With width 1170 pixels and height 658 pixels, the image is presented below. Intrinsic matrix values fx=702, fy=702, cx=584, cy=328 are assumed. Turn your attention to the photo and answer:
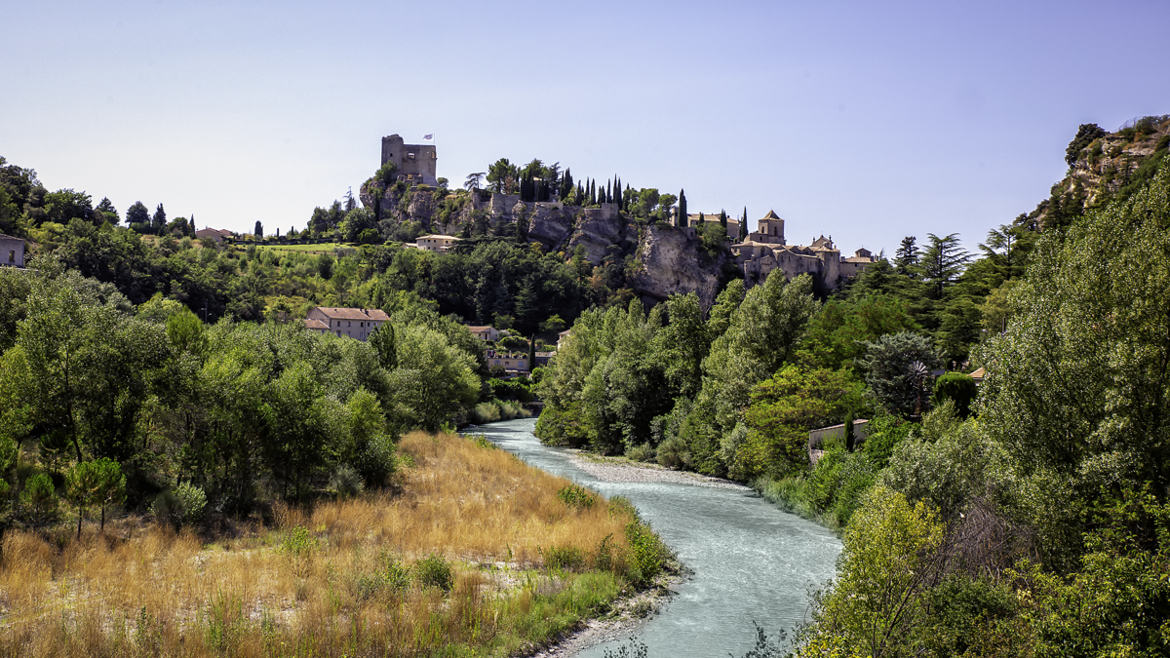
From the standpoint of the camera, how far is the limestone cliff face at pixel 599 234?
140500 mm

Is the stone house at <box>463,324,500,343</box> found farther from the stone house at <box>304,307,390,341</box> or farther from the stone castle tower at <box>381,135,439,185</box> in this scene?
the stone castle tower at <box>381,135,439,185</box>

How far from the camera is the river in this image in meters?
16.4

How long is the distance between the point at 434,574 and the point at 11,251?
7006cm

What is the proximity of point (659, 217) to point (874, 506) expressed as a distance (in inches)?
5399

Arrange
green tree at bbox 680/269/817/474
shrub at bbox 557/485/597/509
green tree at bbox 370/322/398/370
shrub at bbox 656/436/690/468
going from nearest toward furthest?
shrub at bbox 557/485/597/509 → green tree at bbox 680/269/817/474 → shrub at bbox 656/436/690/468 → green tree at bbox 370/322/398/370

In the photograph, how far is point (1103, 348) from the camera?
47.2 ft

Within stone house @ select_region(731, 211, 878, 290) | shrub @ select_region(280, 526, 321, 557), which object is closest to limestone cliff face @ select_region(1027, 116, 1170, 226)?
shrub @ select_region(280, 526, 321, 557)

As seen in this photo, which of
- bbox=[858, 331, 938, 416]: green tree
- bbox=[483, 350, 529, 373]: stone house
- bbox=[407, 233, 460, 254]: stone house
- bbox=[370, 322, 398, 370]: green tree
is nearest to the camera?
bbox=[858, 331, 938, 416]: green tree

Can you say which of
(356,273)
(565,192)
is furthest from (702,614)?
(565,192)

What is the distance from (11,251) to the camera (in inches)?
2557

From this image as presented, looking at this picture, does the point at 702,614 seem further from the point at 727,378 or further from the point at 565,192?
the point at 565,192

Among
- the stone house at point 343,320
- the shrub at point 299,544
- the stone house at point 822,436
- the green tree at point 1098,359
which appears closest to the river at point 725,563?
the stone house at point 822,436

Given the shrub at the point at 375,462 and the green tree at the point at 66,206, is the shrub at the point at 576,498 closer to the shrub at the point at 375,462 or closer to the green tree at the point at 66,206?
the shrub at the point at 375,462

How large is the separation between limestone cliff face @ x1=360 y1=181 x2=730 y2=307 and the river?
10415 centimetres
